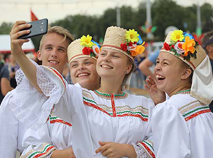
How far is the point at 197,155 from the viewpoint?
2490 mm

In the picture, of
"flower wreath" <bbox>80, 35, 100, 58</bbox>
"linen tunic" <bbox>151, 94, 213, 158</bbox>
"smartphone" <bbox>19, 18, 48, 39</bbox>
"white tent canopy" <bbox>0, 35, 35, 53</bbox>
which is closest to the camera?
"smartphone" <bbox>19, 18, 48, 39</bbox>

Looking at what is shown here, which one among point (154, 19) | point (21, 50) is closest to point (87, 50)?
point (21, 50)

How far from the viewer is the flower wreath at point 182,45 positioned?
9.00 ft

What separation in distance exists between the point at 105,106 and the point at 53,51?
2.70 ft

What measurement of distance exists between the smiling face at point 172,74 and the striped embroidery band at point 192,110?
21 cm

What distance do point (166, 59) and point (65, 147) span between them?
1054 millimetres

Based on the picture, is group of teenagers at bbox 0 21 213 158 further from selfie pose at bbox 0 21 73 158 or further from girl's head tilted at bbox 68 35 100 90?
Result: girl's head tilted at bbox 68 35 100 90

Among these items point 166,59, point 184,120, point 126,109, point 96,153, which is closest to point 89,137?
point 96,153

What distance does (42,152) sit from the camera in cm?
269

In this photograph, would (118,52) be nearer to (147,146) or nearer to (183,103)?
(183,103)

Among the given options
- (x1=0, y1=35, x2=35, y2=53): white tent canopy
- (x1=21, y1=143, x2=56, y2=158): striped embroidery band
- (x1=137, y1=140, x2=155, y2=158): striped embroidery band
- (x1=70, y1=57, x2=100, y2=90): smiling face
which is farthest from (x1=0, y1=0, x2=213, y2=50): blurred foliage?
(x1=137, y1=140, x2=155, y2=158): striped embroidery band

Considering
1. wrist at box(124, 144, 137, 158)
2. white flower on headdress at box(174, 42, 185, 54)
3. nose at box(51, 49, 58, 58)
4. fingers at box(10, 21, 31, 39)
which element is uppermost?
fingers at box(10, 21, 31, 39)

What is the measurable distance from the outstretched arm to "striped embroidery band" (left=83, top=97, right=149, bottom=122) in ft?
1.89

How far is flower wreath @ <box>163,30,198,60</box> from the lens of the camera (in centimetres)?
274
